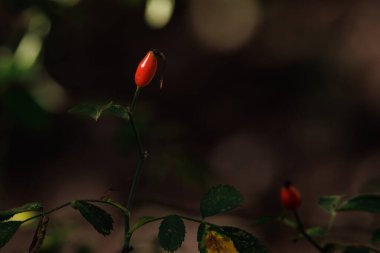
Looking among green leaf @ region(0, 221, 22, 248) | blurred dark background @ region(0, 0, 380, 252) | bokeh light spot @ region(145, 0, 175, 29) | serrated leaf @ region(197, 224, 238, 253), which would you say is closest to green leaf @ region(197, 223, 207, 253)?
serrated leaf @ region(197, 224, 238, 253)

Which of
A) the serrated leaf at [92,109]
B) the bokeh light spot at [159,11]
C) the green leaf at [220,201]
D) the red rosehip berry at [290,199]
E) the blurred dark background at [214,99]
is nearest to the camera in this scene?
the serrated leaf at [92,109]

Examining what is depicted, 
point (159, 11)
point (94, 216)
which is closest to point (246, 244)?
point (94, 216)

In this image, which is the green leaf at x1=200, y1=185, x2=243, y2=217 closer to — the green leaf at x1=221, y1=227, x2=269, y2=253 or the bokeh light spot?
the green leaf at x1=221, y1=227, x2=269, y2=253

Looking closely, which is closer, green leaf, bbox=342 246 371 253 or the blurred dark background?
green leaf, bbox=342 246 371 253

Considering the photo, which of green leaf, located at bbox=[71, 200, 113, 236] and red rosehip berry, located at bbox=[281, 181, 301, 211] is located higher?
green leaf, located at bbox=[71, 200, 113, 236]

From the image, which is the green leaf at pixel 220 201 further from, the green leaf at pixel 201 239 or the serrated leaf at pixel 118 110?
the serrated leaf at pixel 118 110

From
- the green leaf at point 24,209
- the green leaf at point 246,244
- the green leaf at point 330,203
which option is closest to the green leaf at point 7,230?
the green leaf at point 24,209

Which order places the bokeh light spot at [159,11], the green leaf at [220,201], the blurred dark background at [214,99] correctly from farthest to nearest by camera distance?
the blurred dark background at [214,99], the bokeh light spot at [159,11], the green leaf at [220,201]
